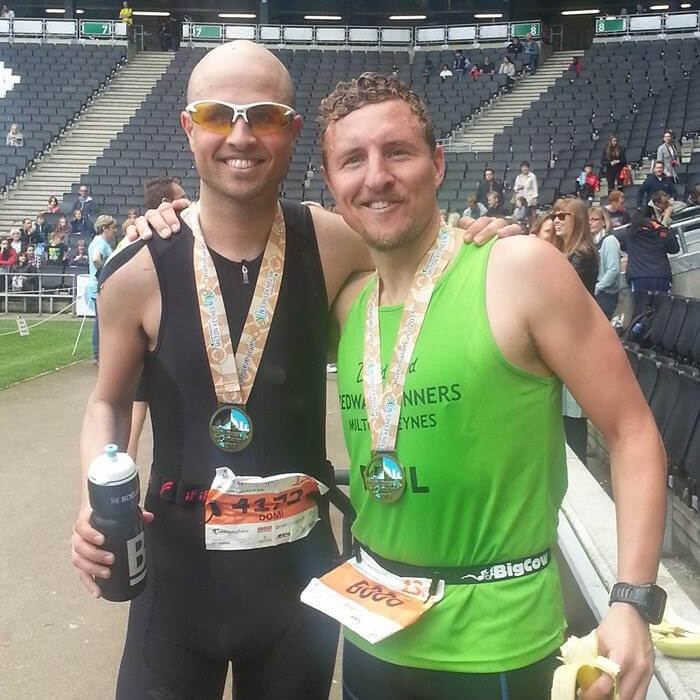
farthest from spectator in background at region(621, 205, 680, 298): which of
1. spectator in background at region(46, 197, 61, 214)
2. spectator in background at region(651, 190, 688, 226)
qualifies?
spectator in background at region(46, 197, 61, 214)

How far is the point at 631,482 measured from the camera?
149 cm

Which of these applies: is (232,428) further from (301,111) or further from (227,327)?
(301,111)

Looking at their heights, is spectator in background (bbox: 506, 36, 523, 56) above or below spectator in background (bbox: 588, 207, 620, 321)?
above

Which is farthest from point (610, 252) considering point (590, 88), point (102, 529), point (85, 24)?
point (85, 24)

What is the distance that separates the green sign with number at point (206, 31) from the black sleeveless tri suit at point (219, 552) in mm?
31945

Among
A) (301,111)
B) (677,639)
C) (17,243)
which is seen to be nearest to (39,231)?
(17,243)

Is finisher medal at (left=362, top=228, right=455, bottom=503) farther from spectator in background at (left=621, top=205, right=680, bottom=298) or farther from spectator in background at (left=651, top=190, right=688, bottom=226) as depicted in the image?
spectator in background at (left=651, top=190, right=688, bottom=226)

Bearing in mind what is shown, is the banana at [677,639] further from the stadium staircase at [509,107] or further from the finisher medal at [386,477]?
the stadium staircase at [509,107]

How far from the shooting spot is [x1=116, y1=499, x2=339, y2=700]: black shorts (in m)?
1.85

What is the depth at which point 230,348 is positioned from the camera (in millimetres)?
1847

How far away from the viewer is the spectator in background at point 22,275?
1756cm

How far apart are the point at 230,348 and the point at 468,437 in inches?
23.4

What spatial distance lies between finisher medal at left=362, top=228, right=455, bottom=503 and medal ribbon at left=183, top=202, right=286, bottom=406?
30cm

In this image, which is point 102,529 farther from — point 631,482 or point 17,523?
point 17,523
